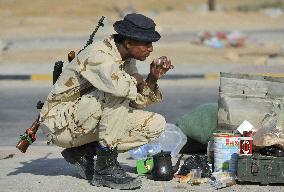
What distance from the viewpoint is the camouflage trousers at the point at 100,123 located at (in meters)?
6.46

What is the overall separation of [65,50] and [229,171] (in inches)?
685

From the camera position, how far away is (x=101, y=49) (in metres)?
6.53

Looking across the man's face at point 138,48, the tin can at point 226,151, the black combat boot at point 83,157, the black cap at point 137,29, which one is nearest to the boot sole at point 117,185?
the black combat boot at point 83,157

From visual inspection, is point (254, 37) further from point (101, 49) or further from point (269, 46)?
point (101, 49)

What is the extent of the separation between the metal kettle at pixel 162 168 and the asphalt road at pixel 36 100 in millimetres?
2654

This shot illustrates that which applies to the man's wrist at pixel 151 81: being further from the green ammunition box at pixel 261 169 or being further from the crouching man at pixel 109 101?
the green ammunition box at pixel 261 169

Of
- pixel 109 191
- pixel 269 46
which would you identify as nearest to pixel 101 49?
pixel 109 191

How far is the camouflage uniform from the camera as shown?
6.39 meters

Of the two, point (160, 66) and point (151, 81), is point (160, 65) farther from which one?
point (151, 81)

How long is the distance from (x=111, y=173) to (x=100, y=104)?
1.80 feet

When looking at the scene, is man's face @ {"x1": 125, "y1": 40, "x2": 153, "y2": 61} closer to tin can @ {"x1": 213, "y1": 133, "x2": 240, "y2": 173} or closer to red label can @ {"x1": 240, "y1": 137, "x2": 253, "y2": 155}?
tin can @ {"x1": 213, "y1": 133, "x2": 240, "y2": 173}

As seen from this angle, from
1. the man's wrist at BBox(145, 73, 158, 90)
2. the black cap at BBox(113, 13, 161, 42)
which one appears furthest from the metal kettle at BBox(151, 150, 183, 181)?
the black cap at BBox(113, 13, 161, 42)

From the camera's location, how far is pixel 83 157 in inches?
275

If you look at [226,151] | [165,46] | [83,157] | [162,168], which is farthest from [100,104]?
[165,46]
